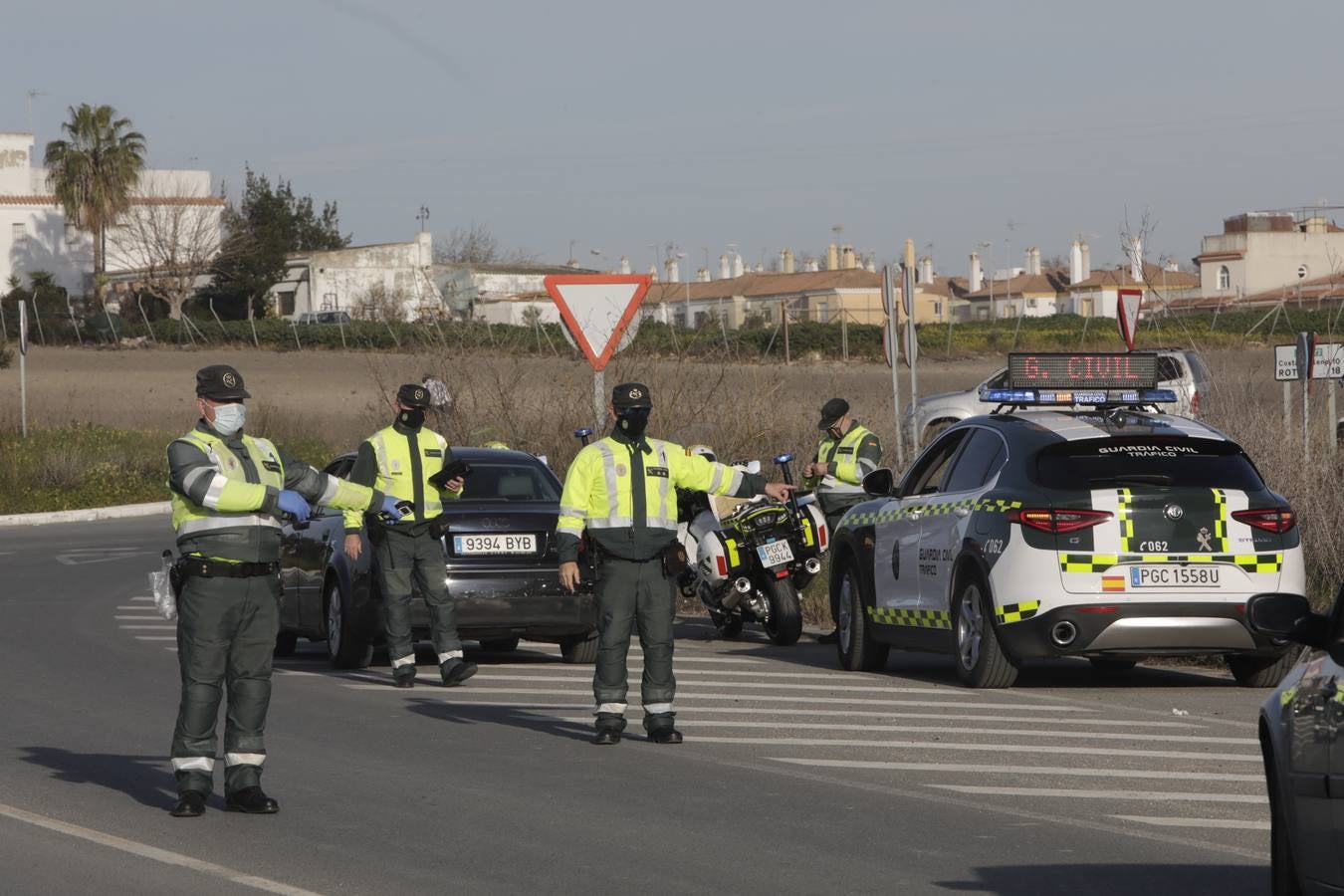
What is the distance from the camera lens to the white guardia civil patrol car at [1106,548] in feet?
38.7

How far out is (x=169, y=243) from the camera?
88688 mm

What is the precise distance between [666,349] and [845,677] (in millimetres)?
12670

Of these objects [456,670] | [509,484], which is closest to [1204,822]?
[456,670]

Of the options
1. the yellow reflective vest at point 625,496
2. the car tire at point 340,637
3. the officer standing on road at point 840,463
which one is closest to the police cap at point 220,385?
the yellow reflective vest at point 625,496

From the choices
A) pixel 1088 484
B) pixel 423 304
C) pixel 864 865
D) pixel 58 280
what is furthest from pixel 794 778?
pixel 58 280

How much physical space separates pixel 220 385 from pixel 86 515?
1071 inches

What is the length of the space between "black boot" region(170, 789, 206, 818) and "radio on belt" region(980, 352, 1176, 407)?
20.3ft

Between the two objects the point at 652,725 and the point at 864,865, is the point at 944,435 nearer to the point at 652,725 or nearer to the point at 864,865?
the point at 652,725

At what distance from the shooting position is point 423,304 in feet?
93.5

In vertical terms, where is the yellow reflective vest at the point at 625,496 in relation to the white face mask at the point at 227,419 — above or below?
below

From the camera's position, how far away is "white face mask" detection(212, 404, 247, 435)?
869cm

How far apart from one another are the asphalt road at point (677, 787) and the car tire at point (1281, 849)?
3.05 feet

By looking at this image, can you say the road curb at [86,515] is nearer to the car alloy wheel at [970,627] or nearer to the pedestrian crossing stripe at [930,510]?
the pedestrian crossing stripe at [930,510]

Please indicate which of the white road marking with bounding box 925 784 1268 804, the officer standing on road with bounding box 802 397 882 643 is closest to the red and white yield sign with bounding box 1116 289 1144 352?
the officer standing on road with bounding box 802 397 882 643
